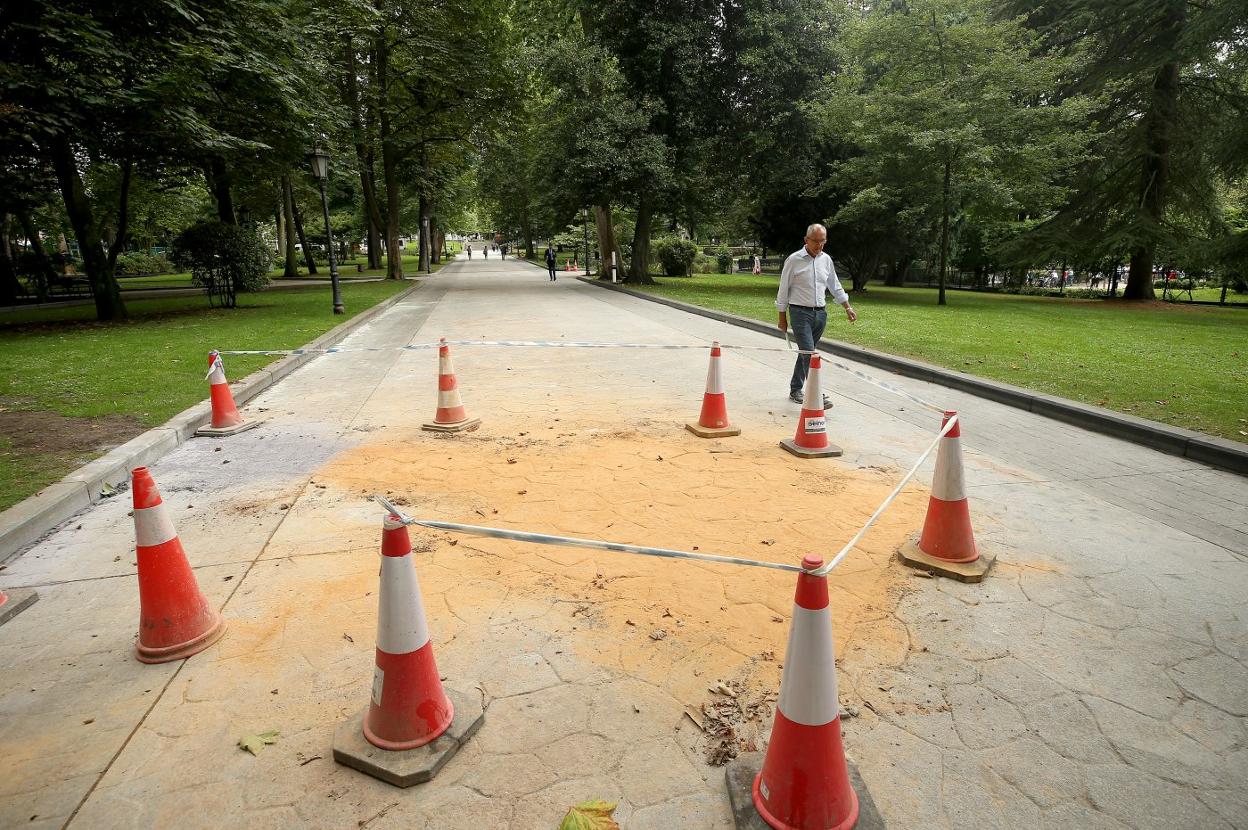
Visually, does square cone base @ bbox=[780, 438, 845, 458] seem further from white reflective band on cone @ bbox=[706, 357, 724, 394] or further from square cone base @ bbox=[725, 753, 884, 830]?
square cone base @ bbox=[725, 753, 884, 830]

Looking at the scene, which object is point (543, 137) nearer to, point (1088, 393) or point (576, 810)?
point (1088, 393)

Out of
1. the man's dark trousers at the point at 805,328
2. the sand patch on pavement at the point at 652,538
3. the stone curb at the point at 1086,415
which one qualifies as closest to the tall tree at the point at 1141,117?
the stone curb at the point at 1086,415

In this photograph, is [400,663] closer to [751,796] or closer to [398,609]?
[398,609]

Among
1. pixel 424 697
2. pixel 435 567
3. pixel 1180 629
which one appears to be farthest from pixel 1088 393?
pixel 424 697

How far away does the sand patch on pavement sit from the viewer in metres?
3.00

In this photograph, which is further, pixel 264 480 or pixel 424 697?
pixel 264 480

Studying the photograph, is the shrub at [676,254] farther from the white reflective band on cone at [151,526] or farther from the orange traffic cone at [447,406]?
the white reflective band on cone at [151,526]

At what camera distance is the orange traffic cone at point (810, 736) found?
198cm

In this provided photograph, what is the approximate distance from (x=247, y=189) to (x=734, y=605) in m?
31.7

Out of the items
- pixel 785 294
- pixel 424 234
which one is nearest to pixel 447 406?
pixel 785 294

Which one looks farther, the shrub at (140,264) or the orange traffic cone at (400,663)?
the shrub at (140,264)

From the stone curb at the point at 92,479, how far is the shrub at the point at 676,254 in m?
31.3

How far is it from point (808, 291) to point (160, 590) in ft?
20.5

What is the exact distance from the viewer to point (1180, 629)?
3092 millimetres
